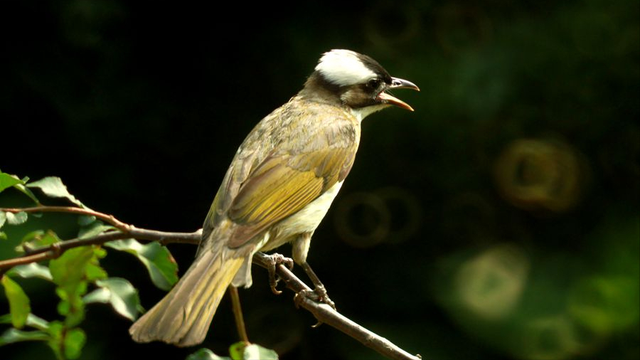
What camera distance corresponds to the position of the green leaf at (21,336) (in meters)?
1.81

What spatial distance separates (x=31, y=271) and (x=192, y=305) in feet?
1.37

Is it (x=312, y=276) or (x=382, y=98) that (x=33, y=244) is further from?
(x=382, y=98)

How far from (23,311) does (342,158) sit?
1.62 m

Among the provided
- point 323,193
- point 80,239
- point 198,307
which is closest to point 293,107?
point 323,193

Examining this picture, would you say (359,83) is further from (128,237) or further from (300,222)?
(128,237)

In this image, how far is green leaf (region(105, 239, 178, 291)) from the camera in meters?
2.04

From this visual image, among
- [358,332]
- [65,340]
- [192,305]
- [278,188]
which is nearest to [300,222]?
[278,188]

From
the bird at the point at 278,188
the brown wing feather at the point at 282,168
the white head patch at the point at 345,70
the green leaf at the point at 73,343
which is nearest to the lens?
the green leaf at the point at 73,343

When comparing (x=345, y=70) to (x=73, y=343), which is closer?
(x=73, y=343)

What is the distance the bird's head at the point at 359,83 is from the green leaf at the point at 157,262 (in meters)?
1.66

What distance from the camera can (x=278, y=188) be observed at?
2.87m

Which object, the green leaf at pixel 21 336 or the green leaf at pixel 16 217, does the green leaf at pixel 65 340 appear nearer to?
the green leaf at pixel 21 336

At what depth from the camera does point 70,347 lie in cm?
180

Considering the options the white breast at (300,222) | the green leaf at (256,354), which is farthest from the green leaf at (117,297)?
the white breast at (300,222)
